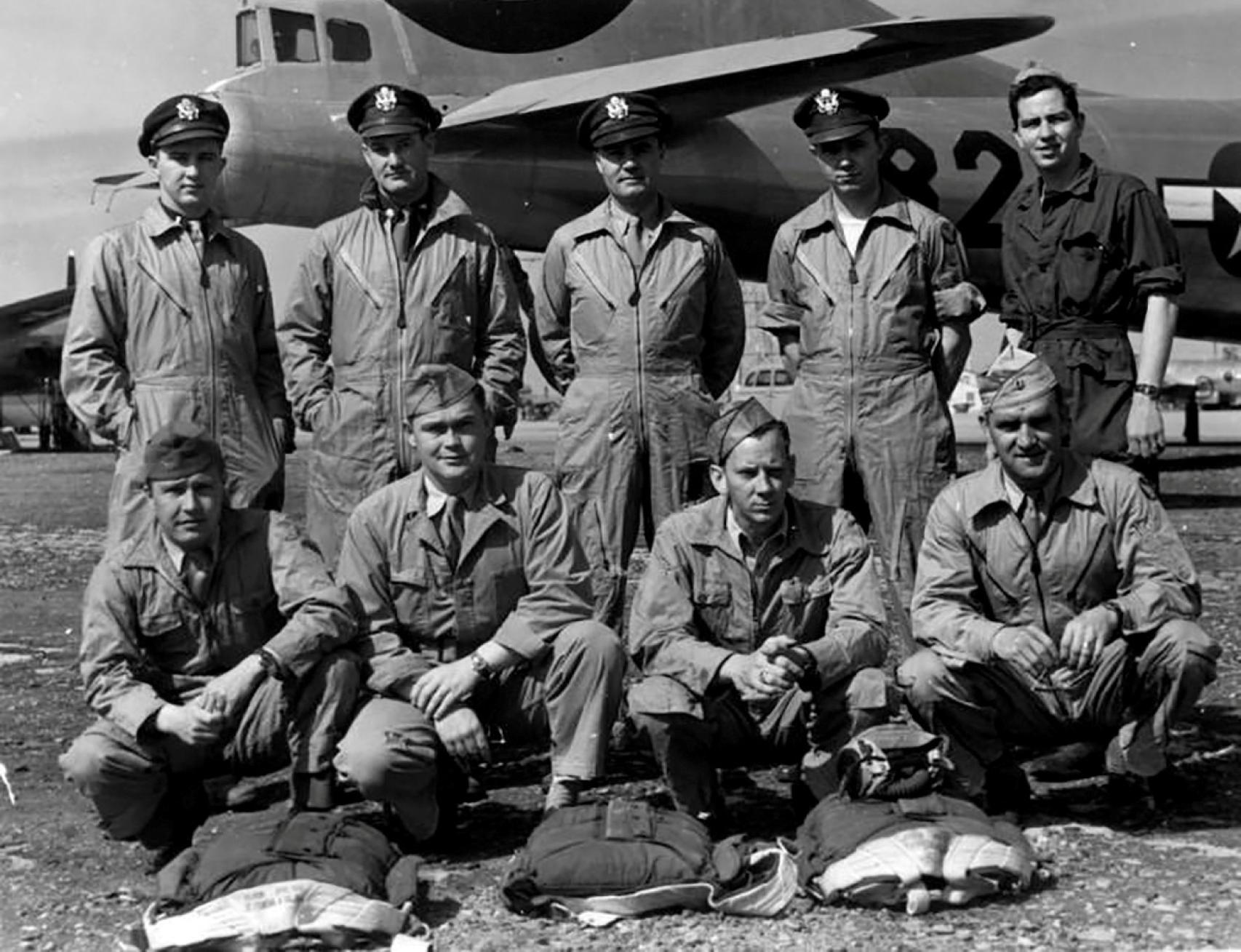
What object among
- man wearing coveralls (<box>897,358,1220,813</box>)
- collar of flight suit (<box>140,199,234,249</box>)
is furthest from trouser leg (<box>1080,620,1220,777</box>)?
collar of flight suit (<box>140,199,234,249</box>)

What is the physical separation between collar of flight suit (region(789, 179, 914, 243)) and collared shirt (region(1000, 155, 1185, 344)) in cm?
38

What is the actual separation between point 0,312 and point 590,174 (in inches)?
975

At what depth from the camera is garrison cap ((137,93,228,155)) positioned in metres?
4.68

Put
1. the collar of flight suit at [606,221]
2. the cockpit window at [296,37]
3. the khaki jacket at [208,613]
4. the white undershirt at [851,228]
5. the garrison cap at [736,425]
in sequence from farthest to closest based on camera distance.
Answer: the cockpit window at [296,37] → the collar of flight suit at [606,221] → the white undershirt at [851,228] → the garrison cap at [736,425] → the khaki jacket at [208,613]

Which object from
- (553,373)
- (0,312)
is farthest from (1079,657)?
(0,312)

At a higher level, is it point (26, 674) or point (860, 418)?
point (860, 418)

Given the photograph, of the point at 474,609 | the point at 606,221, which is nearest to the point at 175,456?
the point at 474,609

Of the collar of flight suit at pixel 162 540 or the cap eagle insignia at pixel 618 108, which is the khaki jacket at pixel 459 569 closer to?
the collar of flight suit at pixel 162 540

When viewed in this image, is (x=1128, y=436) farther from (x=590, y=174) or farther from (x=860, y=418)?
(x=590, y=174)

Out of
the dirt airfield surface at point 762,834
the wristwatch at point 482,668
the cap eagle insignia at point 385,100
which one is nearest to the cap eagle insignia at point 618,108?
the cap eagle insignia at point 385,100

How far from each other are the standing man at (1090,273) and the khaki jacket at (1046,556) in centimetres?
61

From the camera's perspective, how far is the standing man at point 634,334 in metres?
5.05

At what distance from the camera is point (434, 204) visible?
497 centimetres

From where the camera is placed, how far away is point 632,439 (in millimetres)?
5070
